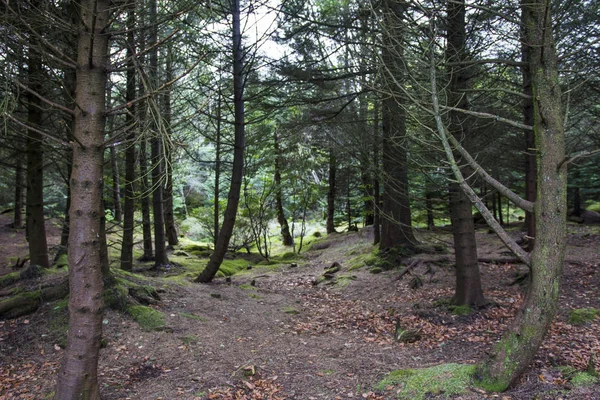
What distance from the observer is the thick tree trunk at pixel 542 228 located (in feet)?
11.8

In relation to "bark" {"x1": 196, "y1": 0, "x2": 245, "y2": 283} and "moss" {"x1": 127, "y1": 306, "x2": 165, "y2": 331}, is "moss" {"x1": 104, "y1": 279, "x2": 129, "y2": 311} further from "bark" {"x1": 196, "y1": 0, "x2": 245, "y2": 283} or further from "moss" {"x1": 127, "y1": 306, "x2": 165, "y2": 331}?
"bark" {"x1": 196, "y1": 0, "x2": 245, "y2": 283}

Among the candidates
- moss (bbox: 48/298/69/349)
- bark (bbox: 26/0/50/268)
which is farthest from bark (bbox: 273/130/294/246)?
moss (bbox: 48/298/69/349)

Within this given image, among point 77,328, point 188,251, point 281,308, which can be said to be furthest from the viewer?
point 188,251

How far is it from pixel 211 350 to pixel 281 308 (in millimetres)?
2794

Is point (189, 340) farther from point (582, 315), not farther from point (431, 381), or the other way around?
point (582, 315)

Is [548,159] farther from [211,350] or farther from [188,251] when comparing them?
[188,251]

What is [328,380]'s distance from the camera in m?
4.49

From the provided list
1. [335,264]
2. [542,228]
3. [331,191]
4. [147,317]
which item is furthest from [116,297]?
[331,191]

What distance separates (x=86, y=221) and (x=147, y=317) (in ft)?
9.41

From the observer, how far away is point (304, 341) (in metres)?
5.98

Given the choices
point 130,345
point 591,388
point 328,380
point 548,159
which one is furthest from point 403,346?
point 130,345

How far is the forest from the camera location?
11.4ft

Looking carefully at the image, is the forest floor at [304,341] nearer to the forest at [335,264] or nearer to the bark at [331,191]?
the forest at [335,264]

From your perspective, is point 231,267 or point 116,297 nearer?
point 116,297
